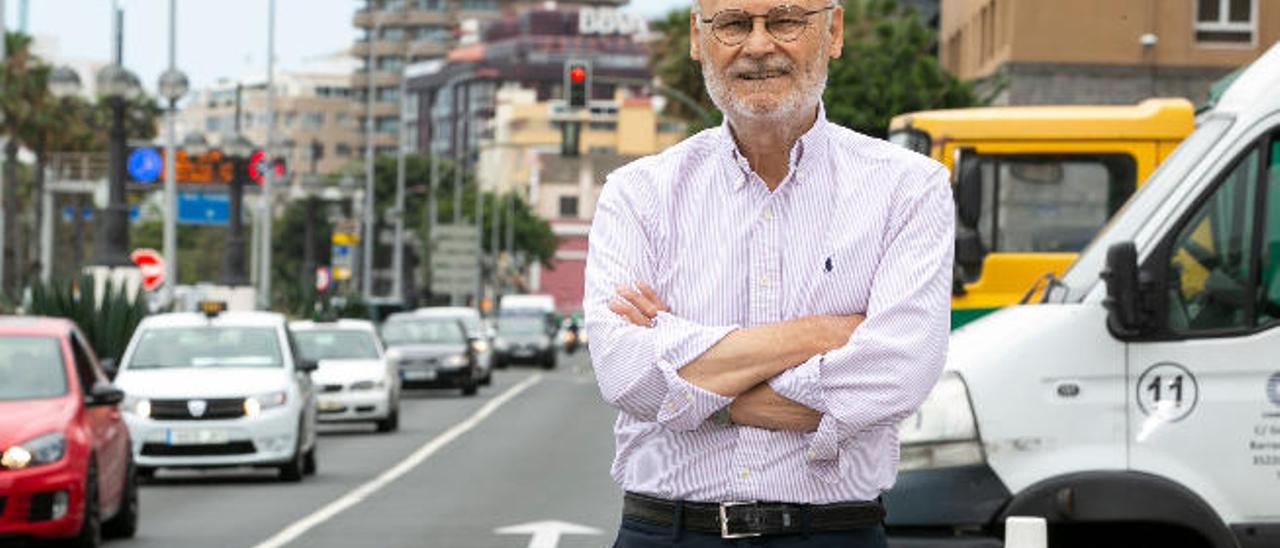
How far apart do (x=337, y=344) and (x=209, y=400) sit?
43.1 feet

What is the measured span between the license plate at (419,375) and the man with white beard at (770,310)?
2002 inches

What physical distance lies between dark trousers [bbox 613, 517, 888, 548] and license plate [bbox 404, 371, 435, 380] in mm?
50843

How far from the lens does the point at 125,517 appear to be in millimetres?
20359

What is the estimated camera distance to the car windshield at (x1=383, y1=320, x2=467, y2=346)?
56.0m

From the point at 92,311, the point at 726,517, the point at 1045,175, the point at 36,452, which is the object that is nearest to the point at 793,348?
the point at 726,517

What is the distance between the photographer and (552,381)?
73.1 m

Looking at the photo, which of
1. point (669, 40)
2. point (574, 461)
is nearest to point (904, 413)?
point (574, 461)

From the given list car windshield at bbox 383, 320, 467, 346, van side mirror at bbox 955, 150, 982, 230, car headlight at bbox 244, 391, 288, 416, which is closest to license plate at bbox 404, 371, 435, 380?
car windshield at bbox 383, 320, 467, 346

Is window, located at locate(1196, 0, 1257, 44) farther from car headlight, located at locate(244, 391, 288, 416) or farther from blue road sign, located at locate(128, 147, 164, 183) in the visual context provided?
blue road sign, located at locate(128, 147, 164, 183)

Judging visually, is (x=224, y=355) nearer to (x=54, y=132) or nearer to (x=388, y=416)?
(x=388, y=416)

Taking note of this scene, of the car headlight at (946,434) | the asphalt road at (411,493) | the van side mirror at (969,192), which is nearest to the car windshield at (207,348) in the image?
the asphalt road at (411,493)

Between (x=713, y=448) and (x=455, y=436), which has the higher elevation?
(x=713, y=448)

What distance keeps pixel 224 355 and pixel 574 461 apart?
→ 500cm

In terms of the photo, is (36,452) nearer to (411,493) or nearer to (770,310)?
(411,493)
